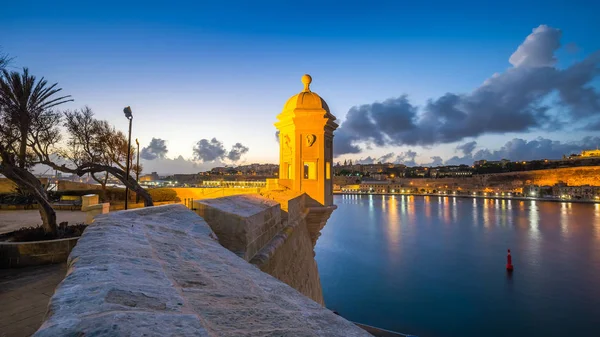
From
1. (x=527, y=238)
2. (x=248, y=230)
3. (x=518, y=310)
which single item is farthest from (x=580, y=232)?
(x=248, y=230)

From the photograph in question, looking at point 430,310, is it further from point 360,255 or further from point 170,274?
point 170,274

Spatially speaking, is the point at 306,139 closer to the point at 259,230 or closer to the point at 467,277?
the point at 259,230

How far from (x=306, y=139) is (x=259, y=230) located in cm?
596

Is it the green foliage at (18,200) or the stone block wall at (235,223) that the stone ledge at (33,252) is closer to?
the stone block wall at (235,223)

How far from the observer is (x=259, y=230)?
14.9 ft

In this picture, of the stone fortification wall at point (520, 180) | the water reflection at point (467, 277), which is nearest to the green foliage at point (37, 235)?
the water reflection at point (467, 277)

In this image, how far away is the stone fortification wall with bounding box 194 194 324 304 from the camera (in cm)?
382

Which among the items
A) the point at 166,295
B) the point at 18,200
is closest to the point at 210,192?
the point at 18,200

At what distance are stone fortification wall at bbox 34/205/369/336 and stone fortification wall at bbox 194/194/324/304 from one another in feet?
4.71

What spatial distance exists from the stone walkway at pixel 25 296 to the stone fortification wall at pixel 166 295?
2333 mm

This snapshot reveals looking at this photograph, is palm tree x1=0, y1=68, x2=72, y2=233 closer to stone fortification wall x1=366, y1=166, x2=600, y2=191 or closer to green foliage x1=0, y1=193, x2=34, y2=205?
green foliage x1=0, y1=193, x2=34, y2=205

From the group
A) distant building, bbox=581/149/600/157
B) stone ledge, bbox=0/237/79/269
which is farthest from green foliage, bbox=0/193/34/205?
Answer: distant building, bbox=581/149/600/157

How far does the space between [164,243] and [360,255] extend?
104 feet

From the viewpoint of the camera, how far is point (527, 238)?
36406mm
